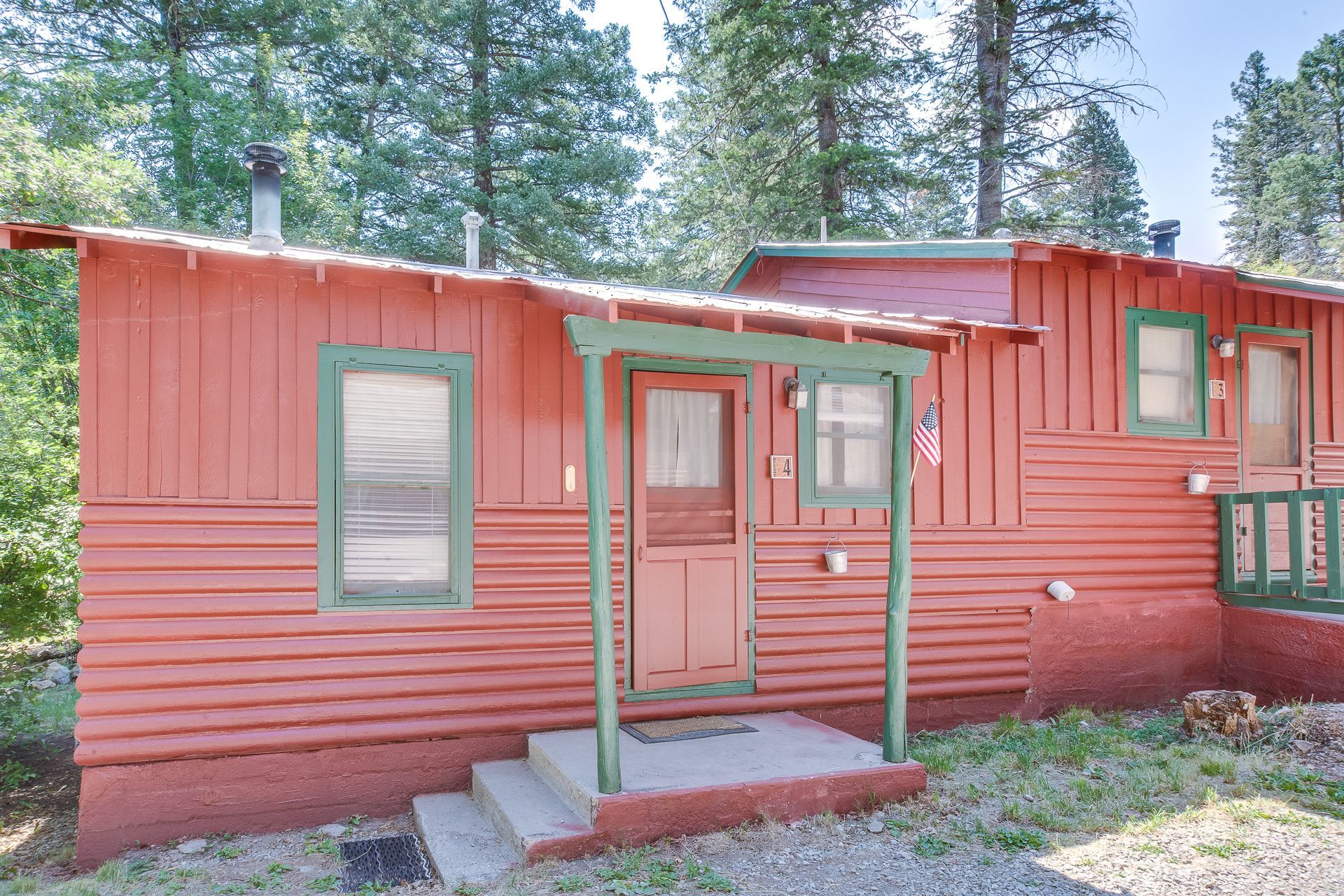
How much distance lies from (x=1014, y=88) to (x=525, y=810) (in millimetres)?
14710

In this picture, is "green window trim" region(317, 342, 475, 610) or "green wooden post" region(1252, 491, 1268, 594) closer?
"green window trim" region(317, 342, 475, 610)

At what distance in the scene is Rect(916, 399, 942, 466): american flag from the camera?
19.5 feet

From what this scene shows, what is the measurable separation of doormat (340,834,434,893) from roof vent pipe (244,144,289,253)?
3.27m

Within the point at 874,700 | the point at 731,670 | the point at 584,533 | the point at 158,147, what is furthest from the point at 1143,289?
the point at 158,147

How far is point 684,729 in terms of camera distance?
523cm

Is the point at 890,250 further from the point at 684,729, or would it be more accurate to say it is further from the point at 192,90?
the point at 192,90

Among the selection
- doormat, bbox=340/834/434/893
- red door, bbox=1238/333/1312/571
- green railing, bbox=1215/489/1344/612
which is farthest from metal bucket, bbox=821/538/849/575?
red door, bbox=1238/333/1312/571

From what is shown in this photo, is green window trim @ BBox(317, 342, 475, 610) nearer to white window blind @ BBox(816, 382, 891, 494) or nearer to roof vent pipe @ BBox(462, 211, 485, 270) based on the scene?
roof vent pipe @ BBox(462, 211, 485, 270)

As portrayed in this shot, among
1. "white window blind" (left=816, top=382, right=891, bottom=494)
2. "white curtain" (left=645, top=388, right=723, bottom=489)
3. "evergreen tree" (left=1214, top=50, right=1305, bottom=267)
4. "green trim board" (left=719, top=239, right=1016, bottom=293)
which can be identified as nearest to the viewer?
"white curtain" (left=645, top=388, right=723, bottom=489)

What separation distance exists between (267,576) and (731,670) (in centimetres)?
294

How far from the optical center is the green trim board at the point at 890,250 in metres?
6.47

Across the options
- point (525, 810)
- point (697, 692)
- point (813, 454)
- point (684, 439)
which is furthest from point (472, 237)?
point (525, 810)

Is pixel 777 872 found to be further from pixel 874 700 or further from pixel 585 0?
pixel 585 0

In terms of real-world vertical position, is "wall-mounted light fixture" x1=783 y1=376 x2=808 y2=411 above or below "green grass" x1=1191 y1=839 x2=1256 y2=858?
above
